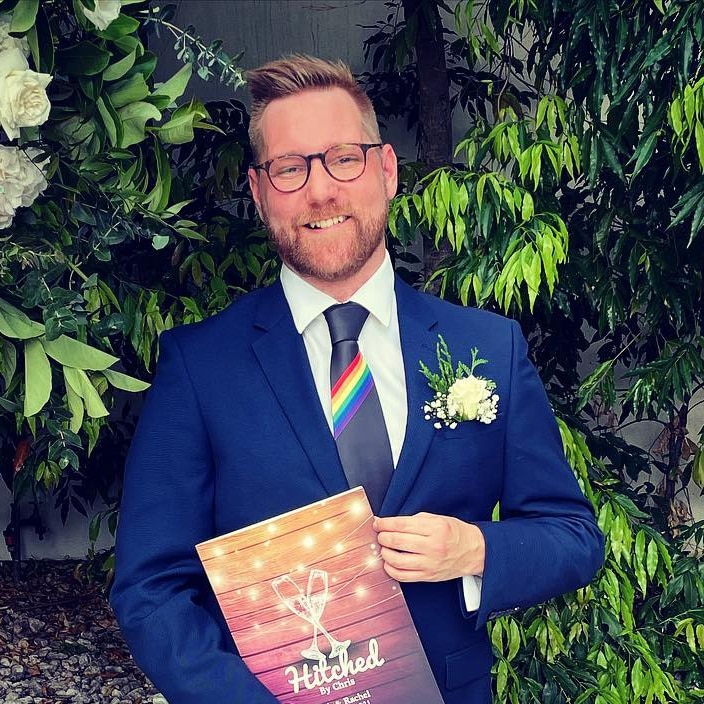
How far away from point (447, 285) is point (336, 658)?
1.45 metres

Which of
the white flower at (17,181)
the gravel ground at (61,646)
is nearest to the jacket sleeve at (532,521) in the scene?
the white flower at (17,181)

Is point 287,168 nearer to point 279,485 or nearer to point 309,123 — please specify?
→ point 309,123

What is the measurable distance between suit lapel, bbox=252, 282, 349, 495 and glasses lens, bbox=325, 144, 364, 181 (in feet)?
0.71

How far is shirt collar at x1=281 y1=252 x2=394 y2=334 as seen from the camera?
141cm

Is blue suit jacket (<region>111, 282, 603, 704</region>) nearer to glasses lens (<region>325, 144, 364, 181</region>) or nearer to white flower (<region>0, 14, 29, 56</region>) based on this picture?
glasses lens (<region>325, 144, 364, 181</region>)

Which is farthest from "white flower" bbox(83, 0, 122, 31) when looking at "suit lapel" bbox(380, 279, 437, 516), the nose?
"suit lapel" bbox(380, 279, 437, 516)

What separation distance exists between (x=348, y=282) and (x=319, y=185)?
0.52 ft

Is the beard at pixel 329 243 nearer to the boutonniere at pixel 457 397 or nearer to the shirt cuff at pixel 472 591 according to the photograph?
the boutonniere at pixel 457 397

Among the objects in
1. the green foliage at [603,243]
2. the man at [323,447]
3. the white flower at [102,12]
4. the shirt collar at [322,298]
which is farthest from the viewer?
the green foliage at [603,243]

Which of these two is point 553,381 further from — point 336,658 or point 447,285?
point 336,658

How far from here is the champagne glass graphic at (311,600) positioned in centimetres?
124

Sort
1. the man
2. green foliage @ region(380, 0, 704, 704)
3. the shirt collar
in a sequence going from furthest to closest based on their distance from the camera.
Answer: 1. green foliage @ region(380, 0, 704, 704)
2. the shirt collar
3. the man

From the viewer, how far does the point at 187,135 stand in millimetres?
1489

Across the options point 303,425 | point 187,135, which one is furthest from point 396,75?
point 303,425
